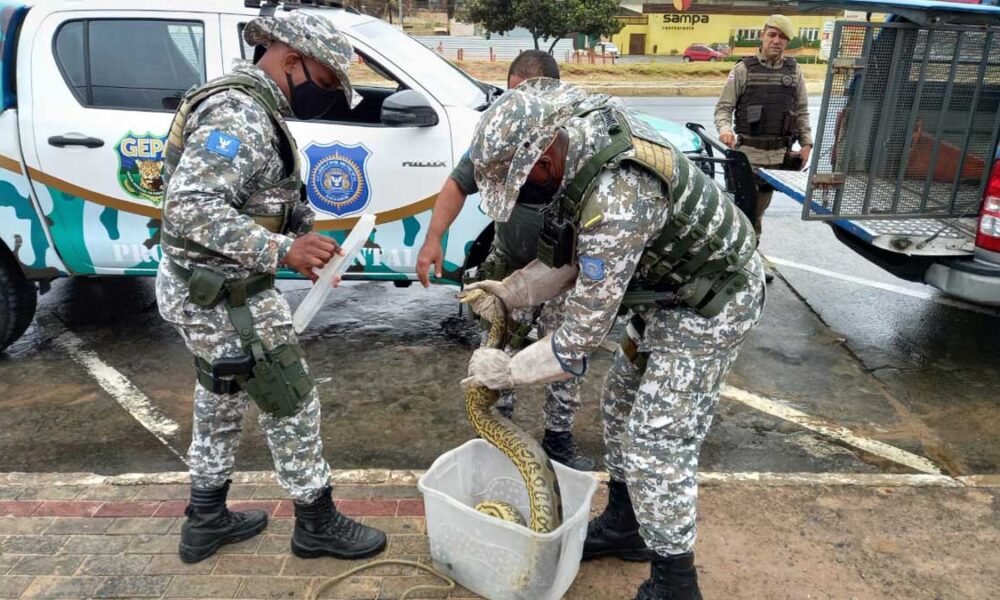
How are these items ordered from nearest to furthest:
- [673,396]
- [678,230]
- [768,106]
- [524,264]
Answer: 1. [678,230]
2. [673,396]
3. [524,264]
4. [768,106]

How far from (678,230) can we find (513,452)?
866 mm

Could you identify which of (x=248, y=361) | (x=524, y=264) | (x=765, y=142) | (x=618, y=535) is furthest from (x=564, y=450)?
(x=765, y=142)

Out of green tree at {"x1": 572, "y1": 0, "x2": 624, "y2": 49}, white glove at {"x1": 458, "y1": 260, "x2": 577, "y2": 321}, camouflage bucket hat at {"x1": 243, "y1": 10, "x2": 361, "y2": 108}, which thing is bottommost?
white glove at {"x1": 458, "y1": 260, "x2": 577, "y2": 321}

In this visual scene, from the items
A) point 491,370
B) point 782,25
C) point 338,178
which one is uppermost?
point 782,25

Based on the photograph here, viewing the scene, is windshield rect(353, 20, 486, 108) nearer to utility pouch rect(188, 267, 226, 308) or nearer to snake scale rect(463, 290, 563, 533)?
snake scale rect(463, 290, 563, 533)

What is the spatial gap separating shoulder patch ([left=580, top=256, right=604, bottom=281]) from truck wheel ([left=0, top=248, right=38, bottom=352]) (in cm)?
368

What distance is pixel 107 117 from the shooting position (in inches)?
163

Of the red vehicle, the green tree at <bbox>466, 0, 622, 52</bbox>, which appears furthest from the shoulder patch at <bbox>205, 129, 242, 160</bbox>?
the red vehicle

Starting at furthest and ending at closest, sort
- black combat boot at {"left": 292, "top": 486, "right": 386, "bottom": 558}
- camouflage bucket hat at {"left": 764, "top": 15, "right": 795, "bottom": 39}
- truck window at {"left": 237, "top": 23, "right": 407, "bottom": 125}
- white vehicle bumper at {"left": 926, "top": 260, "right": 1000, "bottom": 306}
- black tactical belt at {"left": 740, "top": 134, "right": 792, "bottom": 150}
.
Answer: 1. black tactical belt at {"left": 740, "top": 134, "right": 792, "bottom": 150}
2. camouflage bucket hat at {"left": 764, "top": 15, "right": 795, "bottom": 39}
3. truck window at {"left": 237, "top": 23, "right": 407, "bottom": 125}
4. white vehicle bumper at {"left": 926, "top": 260, "right": 1000, "bottom": 306}
5. black combat boot at {"left": 292, "top": 486, "right": 386, "bottom": 558}

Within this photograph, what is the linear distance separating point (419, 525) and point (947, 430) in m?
2.67

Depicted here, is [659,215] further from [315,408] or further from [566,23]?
[566,23]

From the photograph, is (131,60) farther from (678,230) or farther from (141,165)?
(678,230)

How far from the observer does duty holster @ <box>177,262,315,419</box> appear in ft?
7.80

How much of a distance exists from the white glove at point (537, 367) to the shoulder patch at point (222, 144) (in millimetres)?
1013
